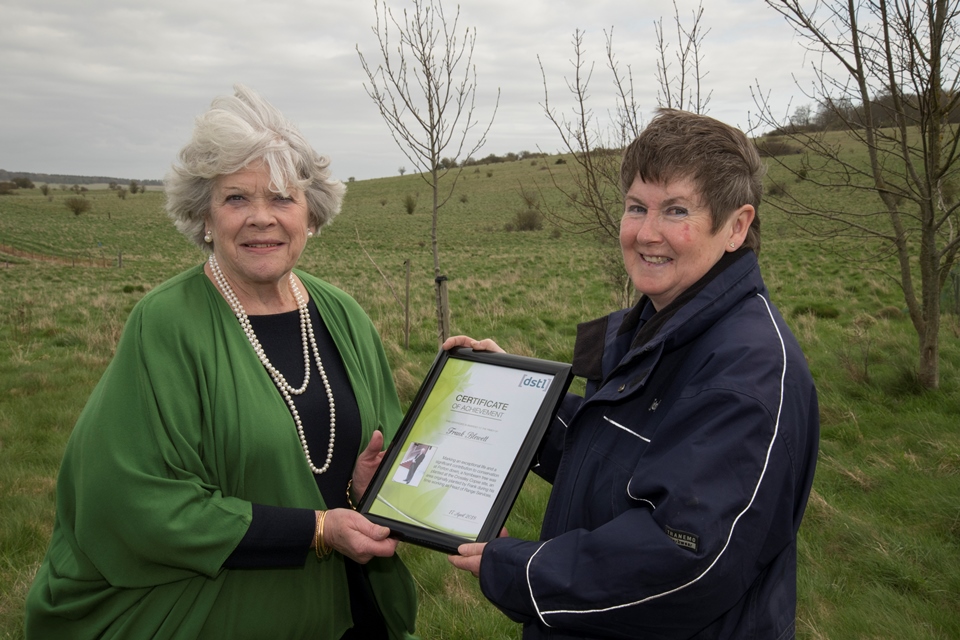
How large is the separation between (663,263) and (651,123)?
1.42 ft

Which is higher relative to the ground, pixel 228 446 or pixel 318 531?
pixel 228 446

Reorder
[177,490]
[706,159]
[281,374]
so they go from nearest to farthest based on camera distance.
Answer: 1. [706,159]
2. [177,490]
3. [281,374]

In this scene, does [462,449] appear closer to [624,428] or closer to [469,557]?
[469,557]

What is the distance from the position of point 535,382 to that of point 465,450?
351 millimetres

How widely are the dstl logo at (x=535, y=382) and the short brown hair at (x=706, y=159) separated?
804 millimetres

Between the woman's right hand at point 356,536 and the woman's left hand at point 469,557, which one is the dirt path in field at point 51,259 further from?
the woman's left hand at point 469,557

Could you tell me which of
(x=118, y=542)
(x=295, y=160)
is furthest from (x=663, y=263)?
(x=118, y=542)

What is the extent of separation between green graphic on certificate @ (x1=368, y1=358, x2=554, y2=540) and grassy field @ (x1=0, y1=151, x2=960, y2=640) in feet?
4.57

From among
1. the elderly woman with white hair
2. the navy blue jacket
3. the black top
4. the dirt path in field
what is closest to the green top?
the elderly woman with white hair

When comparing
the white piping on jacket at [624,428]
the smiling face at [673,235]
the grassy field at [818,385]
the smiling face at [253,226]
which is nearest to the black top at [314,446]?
the smiling face at [253,226]

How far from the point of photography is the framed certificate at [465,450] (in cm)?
245

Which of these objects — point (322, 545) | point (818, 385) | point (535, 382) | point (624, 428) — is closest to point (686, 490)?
point (624, 428)

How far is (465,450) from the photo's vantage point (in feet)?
8.59

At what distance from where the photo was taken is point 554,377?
8.47 ft
